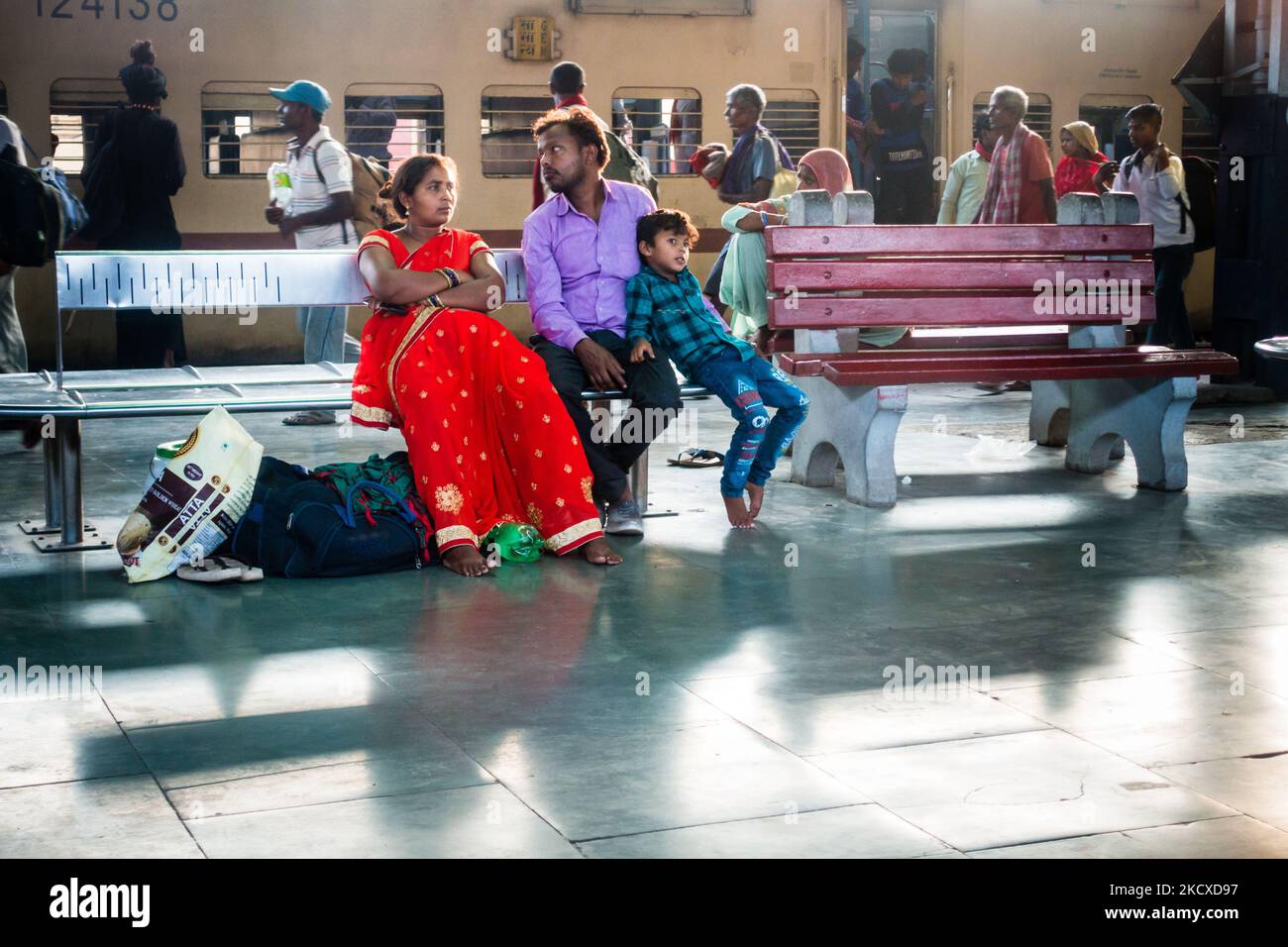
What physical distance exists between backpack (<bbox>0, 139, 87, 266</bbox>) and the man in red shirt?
5034mm

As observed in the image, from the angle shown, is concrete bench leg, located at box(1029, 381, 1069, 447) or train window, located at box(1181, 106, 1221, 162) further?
train window, located at box(1181, 106, 1221, 162)

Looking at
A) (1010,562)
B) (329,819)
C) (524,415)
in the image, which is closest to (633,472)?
(524,415)

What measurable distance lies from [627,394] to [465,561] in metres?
0.92

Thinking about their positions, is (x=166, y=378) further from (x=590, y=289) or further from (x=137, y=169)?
(x=137, y=169)

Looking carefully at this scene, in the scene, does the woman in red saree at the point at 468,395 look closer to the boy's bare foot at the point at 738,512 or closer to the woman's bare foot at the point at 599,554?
the woman's bare foot at the point at 599,554

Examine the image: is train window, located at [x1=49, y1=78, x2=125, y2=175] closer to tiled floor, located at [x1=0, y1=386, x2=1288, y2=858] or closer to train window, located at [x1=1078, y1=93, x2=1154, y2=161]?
tiled floor, located at [x1=0, y1=386, x2=1288, y2=858]

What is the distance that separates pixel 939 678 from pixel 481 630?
124 centimetres

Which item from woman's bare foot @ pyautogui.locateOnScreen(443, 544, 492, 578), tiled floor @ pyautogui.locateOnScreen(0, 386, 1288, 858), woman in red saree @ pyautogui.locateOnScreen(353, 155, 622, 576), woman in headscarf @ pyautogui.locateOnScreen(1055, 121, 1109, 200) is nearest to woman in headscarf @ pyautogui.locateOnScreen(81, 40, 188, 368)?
tiled floor @ pyautogui.locateOnScreen(0, 386, 1288, 858)

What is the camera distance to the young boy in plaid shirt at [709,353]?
5.84 m

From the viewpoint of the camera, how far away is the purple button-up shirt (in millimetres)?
5844

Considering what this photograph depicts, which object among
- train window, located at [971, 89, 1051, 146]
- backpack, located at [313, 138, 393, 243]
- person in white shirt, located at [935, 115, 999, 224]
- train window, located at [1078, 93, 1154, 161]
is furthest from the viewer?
train window, located at [1078, 93, 1154, 161]

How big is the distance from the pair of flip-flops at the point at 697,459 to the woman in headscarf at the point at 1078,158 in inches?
169

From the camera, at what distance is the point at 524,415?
5.46 m

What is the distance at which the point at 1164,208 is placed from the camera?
33.9ft
